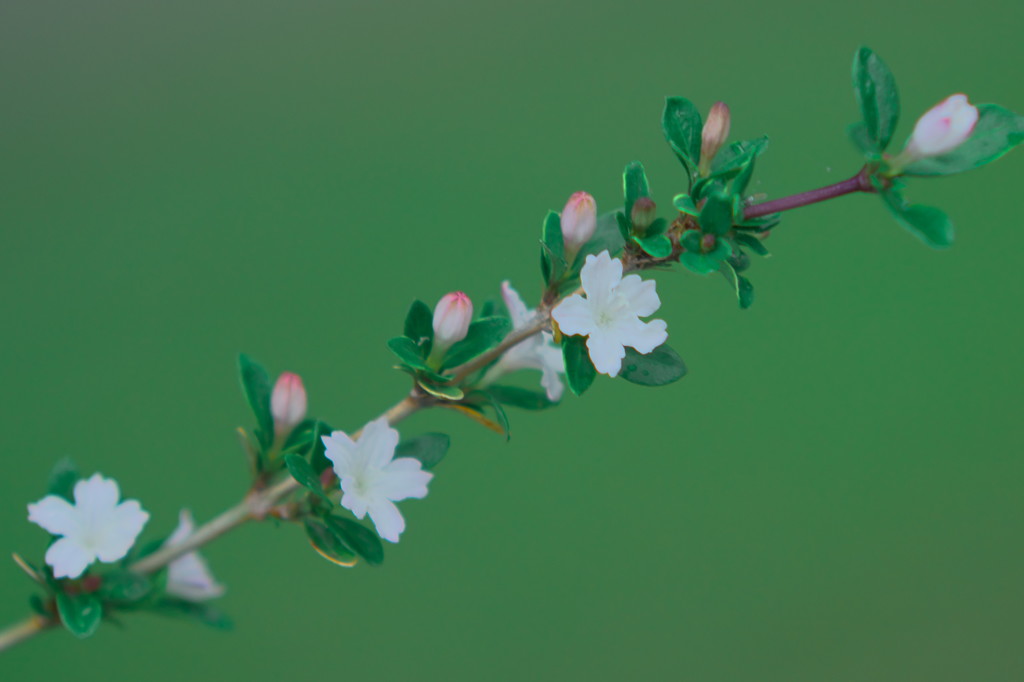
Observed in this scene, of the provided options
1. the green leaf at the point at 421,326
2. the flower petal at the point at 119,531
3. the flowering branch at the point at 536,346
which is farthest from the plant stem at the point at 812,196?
the flower petal at the point at 119,531

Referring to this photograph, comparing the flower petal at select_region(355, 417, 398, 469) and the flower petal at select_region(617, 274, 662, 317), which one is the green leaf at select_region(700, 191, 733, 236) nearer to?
the flower petal at select_region(617, 274, 662, 317)

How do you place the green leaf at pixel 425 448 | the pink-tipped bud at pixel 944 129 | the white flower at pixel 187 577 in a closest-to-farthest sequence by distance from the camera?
the pink-tipped bud at pixel 944 129 < the green leaf at pixel 425 448 < the white flower at pixel 187 577

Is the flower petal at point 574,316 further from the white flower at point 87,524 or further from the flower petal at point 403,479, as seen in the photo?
the white flower at point 87,524

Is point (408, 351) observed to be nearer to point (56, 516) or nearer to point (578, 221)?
point (578, 221)

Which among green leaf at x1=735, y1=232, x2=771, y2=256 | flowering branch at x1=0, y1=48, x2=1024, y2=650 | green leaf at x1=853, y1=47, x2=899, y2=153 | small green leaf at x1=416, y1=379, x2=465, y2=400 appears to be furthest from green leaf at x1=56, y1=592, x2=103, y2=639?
green leaf at x1=853, y1=47, x2=899, y2=153

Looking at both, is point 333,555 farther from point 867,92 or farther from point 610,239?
point 867,92

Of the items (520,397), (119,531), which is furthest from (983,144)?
(119,531)
